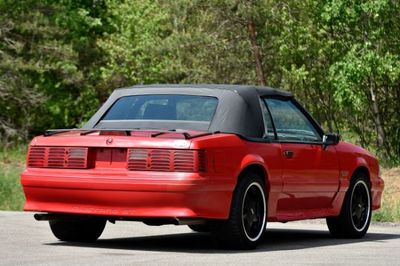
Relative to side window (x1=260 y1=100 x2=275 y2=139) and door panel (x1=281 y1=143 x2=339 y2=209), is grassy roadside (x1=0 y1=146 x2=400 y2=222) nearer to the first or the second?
door panel (x1=281 y1=143 x2=339 y2=209)

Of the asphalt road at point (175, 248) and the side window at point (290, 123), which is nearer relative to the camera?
the asphalt road at point (175, 248)

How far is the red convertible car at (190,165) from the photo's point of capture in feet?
37.7

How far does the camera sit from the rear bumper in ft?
37.4

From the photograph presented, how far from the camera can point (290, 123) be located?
13461mm

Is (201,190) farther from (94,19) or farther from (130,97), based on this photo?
(94,19)

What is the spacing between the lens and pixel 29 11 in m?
54.2

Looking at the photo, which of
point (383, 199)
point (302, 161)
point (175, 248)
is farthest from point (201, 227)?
point (383, 199)

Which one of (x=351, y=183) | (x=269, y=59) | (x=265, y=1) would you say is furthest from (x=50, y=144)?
(x=269, y=59)

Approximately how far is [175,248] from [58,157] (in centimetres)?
139

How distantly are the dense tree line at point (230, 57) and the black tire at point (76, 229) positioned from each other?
22.5m

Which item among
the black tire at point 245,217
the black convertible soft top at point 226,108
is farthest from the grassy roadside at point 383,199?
the black tire at point 245,217

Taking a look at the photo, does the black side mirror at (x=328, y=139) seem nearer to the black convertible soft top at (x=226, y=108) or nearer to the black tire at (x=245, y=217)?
the black convertible soft top at (x=226, y=108)

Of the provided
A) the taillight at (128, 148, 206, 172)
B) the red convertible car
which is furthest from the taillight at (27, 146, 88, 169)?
the taillight at (128, 148, 206, 172)

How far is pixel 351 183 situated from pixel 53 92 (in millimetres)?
47368
